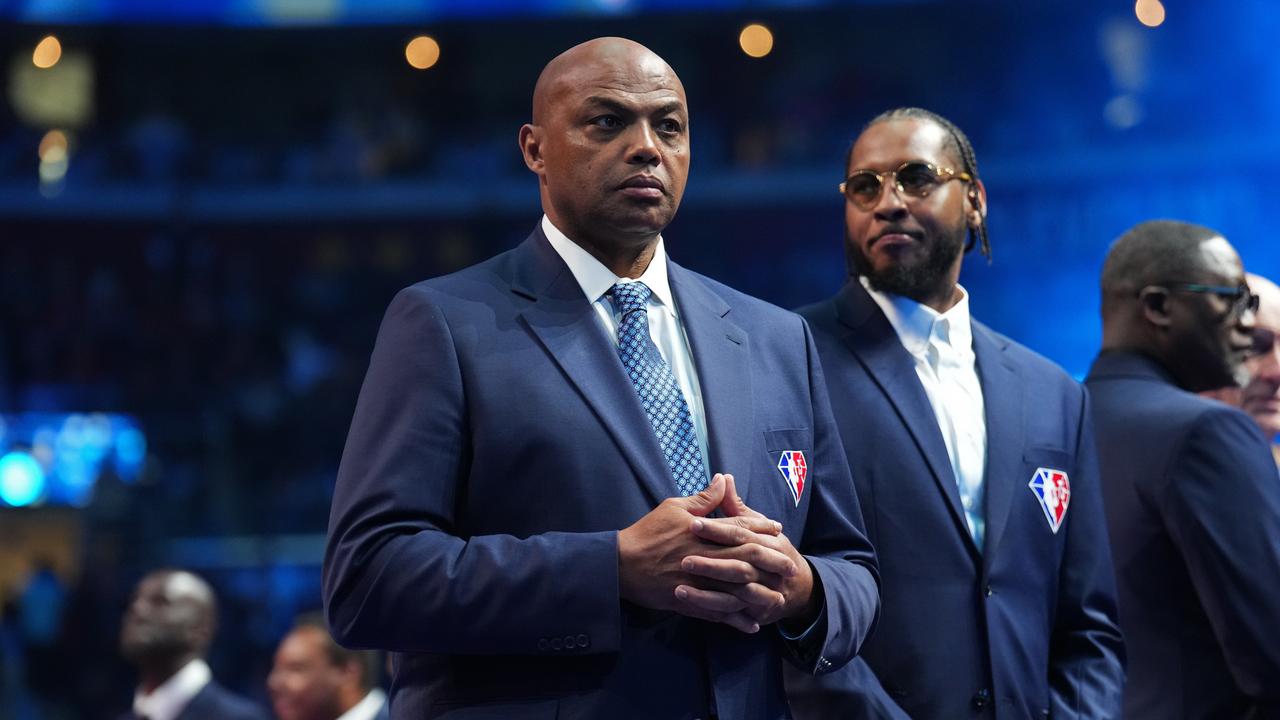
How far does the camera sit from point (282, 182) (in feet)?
43.2

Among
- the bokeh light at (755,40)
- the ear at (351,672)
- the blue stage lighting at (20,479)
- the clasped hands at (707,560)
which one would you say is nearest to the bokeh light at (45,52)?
the blue stage lighting at (20,479)

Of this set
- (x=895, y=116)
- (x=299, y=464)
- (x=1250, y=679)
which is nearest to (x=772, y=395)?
(x=895, y=116)

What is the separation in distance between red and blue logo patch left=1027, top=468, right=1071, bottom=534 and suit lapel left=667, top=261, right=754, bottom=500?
2.31ft

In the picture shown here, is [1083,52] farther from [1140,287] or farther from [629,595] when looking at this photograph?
[629,595]

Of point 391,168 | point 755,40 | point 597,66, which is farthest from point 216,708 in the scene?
point 755,40

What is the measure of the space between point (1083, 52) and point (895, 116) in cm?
1085

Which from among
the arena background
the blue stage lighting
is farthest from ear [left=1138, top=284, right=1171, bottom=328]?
the blue stage lighting

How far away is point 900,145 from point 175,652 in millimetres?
3521

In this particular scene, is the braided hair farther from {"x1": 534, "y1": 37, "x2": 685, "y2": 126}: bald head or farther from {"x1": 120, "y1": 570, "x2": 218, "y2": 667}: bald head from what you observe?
{"x1": 120, "y1": 570, "x2": 218, "y2": 667}: bald head

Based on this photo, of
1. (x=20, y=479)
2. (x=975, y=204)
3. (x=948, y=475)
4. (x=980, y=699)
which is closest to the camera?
(x=980, y=699)

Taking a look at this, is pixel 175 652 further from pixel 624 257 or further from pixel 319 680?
pixel 624 257

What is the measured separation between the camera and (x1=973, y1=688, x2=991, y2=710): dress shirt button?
89.3 inches

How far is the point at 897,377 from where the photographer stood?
246cm

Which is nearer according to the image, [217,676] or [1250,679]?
[1250,679]
